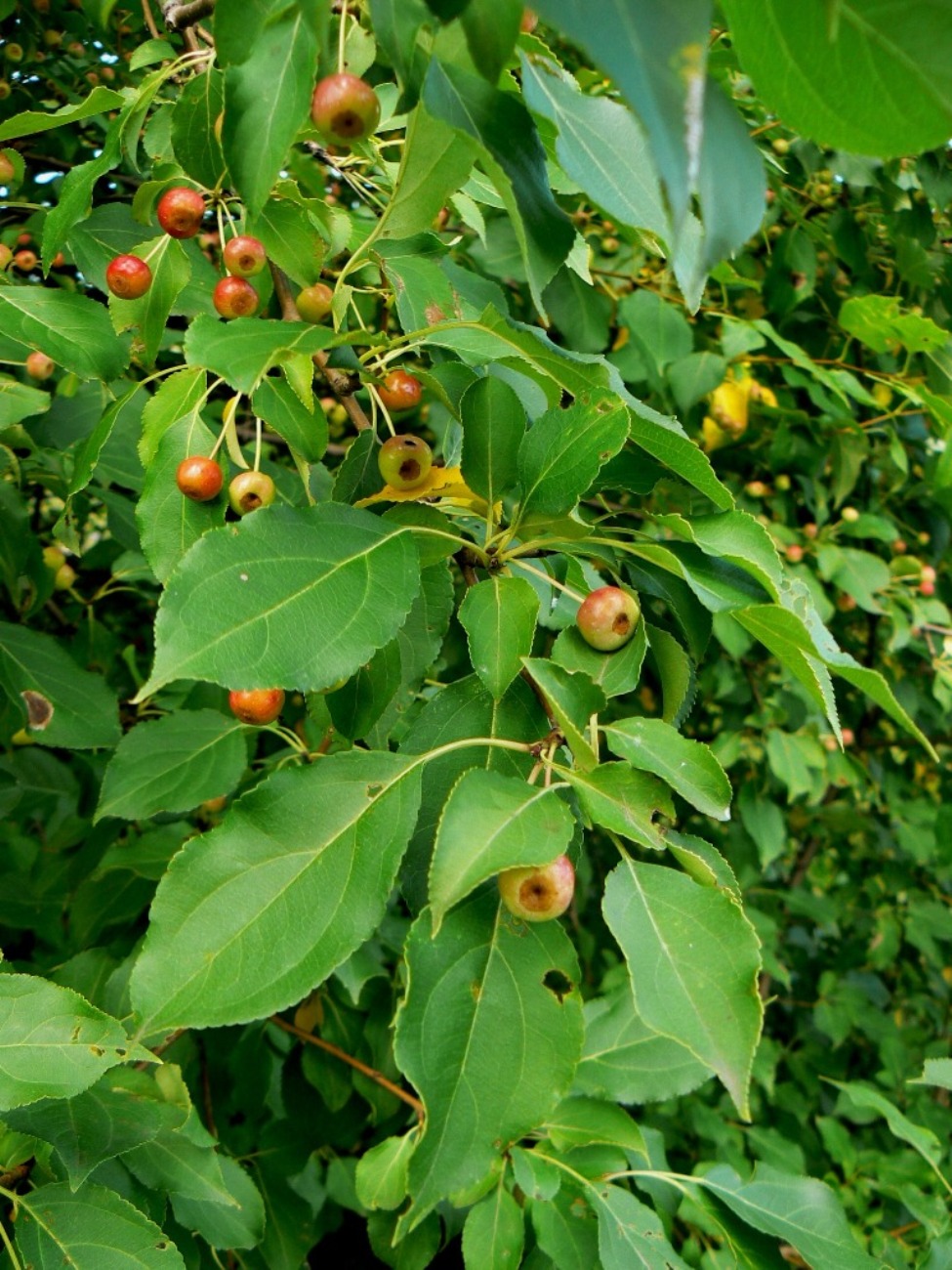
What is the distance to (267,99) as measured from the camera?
0.60 metres

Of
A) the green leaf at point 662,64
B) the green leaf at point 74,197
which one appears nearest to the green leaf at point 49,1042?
the green leaf at point 74,197

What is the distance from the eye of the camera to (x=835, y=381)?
188 centimetres

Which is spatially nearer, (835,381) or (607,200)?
(607,200)

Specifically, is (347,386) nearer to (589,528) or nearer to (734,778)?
(589,528)

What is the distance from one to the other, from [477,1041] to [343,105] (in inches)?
20.3

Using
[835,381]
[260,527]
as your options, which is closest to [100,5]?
[260,527]

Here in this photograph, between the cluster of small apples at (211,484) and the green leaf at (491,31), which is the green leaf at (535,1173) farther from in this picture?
the green leaf at (491,31)

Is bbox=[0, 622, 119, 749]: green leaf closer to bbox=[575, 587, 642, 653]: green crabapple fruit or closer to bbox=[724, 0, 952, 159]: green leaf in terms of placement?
bbox=[575, 587, 642, 653]: green crabapple fruit

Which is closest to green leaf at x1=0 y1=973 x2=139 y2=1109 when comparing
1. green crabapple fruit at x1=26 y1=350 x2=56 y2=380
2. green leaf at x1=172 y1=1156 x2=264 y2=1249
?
green leaf at x1=172 y1=1156 x2=264 y2=1249

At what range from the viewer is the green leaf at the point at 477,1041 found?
1.94 ft

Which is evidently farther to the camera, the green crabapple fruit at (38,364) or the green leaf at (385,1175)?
the green crabapple fruit at (38,364)

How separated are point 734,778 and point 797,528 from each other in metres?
0.52

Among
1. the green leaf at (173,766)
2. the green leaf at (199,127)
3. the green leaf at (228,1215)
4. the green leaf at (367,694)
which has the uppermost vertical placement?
the green leaf at (199,127)

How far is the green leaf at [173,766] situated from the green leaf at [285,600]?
1.76 ft
